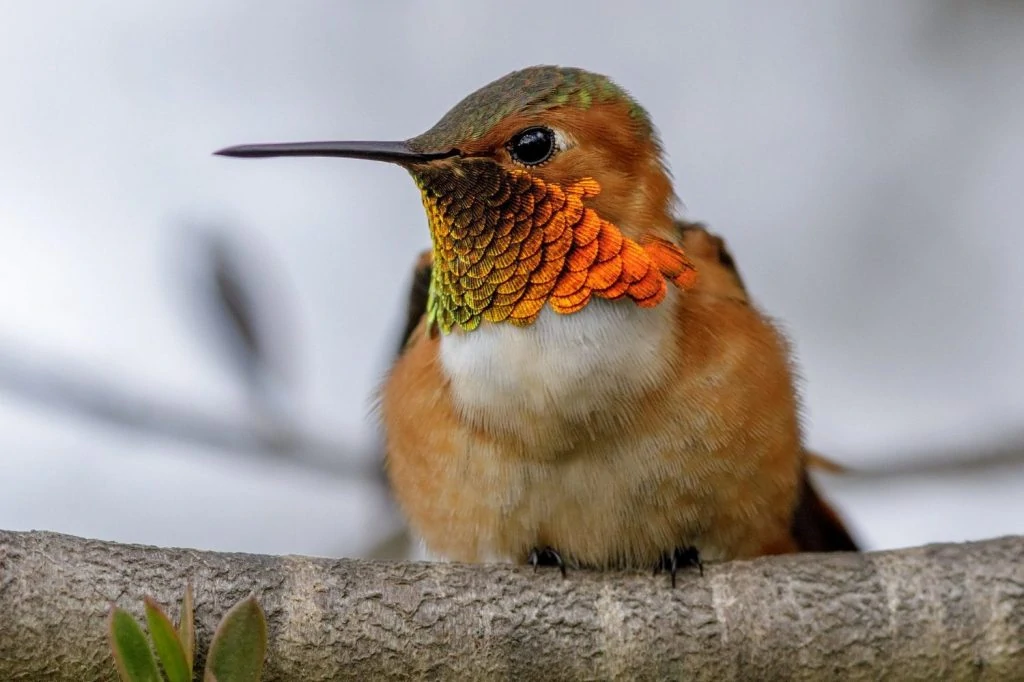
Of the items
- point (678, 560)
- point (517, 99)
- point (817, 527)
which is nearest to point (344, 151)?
point (517, 99)

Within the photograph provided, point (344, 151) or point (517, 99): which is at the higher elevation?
point (517, 99)

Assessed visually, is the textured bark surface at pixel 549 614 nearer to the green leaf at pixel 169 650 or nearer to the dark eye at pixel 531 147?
the green leaf at pixel 169 650

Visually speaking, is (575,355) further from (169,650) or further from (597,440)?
(169,650)

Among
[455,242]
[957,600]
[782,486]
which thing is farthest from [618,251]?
[957,600]

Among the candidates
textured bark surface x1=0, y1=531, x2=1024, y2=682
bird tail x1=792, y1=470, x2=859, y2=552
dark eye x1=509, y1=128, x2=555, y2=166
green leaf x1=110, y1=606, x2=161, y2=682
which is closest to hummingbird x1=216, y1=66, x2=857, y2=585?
dark eye x1=509, y1=128, x2=555, y2=166

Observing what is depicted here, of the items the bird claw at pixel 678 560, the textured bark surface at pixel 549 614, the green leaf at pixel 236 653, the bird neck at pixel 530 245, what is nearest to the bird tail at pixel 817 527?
the bird claw at pixel 678 560

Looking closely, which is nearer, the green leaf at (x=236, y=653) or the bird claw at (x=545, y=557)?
the green leaf at (x=236, y=653)
